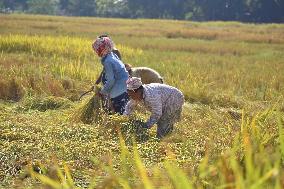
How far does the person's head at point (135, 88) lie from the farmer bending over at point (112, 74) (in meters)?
0.80

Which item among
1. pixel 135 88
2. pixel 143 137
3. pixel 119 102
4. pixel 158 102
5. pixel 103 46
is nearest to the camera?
pixel 135 88

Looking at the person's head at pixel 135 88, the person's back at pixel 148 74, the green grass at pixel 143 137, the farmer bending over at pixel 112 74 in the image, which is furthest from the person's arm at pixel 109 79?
the person's back at pixel 148 74

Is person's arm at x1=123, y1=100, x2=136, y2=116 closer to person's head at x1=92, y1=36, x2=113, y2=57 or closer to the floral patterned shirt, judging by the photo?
the floral patterned shirt

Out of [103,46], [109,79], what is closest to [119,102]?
[109,79]

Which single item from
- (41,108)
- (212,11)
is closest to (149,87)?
(41,108)

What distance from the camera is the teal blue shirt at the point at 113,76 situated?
5.96m

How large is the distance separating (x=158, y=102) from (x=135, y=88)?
1.14ft

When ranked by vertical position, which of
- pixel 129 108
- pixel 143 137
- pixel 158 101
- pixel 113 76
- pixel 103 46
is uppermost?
pixel 103 46

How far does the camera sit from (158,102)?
5332 mm

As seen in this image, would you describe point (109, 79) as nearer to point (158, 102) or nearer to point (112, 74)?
point (112, 74)

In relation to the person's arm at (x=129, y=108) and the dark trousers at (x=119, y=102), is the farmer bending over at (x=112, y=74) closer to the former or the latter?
the dark trousers at (x=119, y=102)

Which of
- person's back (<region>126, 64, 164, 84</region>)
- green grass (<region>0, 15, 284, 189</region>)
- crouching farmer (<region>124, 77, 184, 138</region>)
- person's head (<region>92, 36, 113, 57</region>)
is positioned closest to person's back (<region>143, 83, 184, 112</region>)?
crouching farmer (<region>124, 77, 184, 138</region>)

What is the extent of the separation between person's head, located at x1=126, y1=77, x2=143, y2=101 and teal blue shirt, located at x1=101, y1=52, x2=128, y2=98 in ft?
2.61

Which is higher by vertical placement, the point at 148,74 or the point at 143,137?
the point at 148,74
